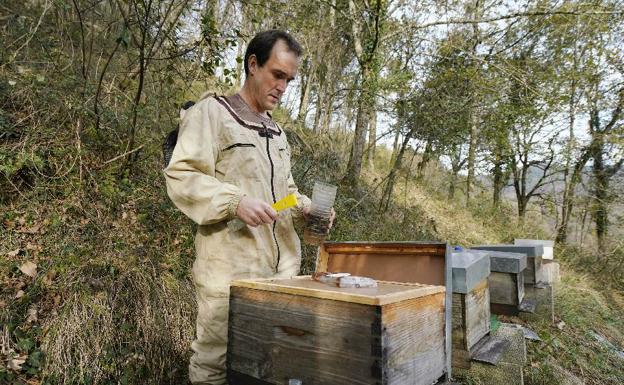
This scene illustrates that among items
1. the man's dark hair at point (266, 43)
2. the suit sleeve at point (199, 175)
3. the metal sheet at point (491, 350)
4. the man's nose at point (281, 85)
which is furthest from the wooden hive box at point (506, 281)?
the suit sleeve at point (199, 175)

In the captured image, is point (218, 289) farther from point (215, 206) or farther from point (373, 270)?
point (373, 270)

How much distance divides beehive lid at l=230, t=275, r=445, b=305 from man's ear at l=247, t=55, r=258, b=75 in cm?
113

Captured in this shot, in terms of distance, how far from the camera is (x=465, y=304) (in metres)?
2.87

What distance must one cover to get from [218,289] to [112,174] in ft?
9.20

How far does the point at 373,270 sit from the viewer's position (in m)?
2.51

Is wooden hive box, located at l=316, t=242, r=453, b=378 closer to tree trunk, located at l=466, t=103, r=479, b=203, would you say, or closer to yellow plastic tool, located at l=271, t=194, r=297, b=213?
yellow plastic tool, located at l=271, t=194, r=297, b=213

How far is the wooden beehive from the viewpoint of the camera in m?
1.40

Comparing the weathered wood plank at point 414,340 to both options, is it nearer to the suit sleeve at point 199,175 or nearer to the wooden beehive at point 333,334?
the wooden beehive at point 333,334

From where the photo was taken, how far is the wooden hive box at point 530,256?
16.7 feet

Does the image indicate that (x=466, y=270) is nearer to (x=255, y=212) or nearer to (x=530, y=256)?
(x=255, y=212)

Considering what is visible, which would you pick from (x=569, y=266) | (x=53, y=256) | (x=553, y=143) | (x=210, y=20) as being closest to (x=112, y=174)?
(x=53, y=256)

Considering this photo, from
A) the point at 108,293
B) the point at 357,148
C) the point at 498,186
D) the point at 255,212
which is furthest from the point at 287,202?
the point at 498,186

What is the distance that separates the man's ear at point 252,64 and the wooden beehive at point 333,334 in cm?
113

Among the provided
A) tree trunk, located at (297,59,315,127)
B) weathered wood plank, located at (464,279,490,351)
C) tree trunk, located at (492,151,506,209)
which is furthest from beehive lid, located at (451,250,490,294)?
tree trunk, located at (492,151,506,209)
